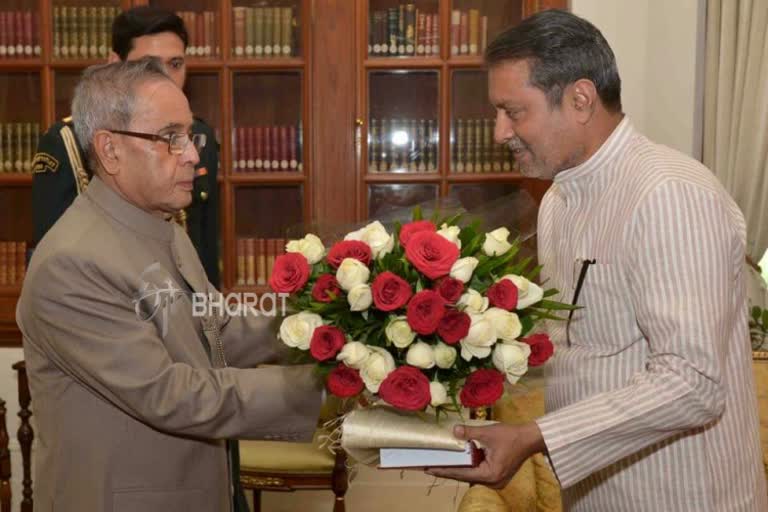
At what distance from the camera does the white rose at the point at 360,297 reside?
148 cm

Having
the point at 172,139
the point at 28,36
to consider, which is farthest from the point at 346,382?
the point at 28,36

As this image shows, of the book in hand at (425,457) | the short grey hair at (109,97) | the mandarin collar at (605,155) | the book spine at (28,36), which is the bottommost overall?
the book in hand at (425,457)

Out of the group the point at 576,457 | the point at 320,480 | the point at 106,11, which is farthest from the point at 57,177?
the point at 576,457

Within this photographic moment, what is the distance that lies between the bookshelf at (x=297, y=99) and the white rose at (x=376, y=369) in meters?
3.09

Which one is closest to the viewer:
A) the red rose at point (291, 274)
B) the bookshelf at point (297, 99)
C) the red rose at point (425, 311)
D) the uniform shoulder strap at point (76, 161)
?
the red rose at point (425, 311)

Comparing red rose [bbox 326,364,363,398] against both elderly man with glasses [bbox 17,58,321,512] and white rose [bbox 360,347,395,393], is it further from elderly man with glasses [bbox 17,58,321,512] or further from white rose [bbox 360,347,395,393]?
elderly man with glasses [bbox 17,58,321,512]

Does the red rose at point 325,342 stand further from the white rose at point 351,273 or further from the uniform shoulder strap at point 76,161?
the uniform shoulder strap at point 76,161

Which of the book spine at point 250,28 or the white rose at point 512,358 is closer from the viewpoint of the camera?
the white rose at point 512,358

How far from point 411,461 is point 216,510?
569mm

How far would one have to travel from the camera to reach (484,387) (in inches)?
60.4

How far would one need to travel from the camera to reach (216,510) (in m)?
1.97

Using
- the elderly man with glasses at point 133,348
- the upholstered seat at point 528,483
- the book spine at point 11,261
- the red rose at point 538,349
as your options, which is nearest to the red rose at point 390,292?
the red rose at point 538,349

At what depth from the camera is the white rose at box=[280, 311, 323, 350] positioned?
60.1 inches

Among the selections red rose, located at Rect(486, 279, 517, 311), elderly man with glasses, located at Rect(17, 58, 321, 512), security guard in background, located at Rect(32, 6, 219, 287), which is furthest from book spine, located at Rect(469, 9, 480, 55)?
red rose, located at Rect(486, 279, 517, 311)
